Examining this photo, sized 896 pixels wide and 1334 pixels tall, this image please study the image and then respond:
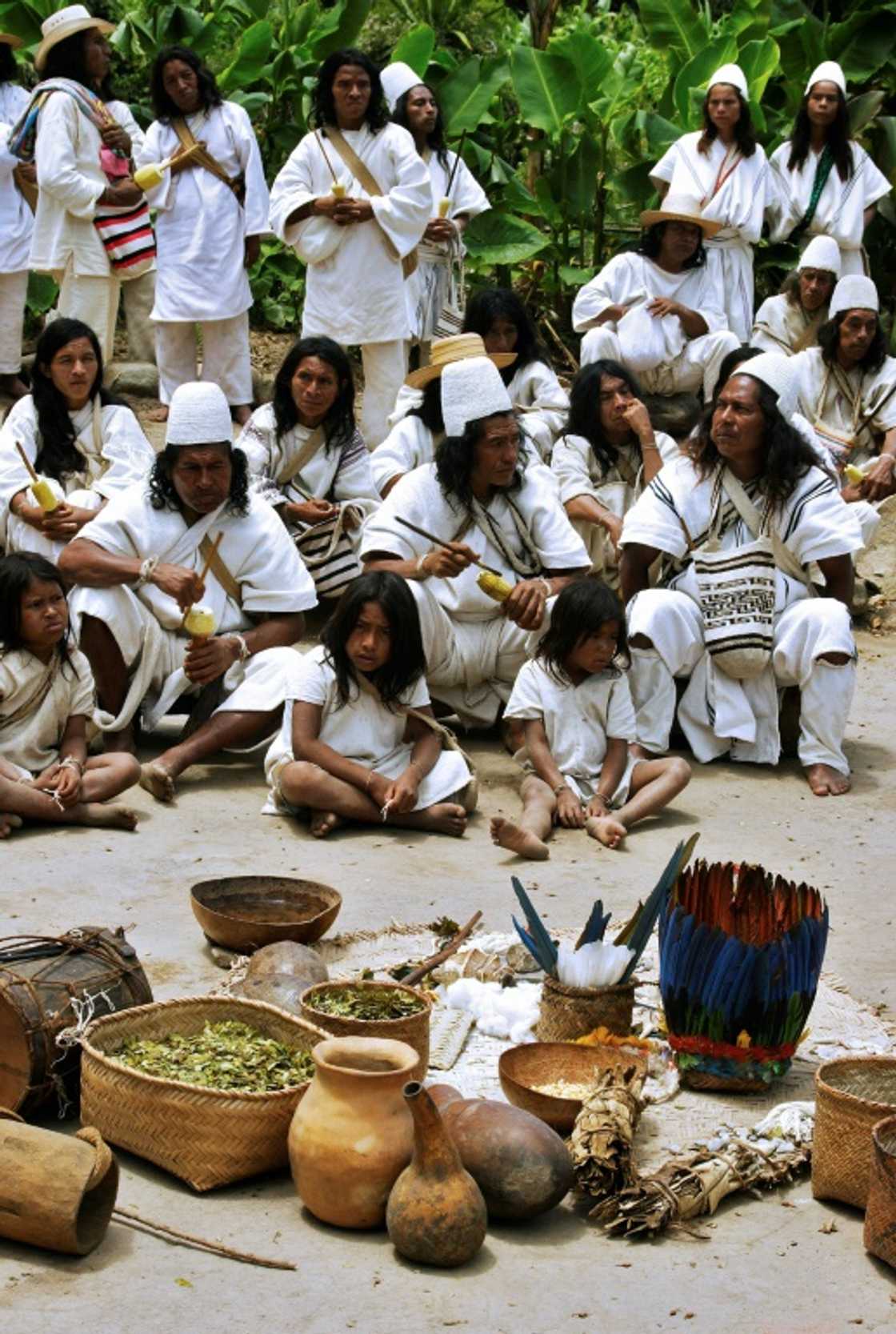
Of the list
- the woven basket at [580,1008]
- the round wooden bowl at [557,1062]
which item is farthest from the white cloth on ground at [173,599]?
the round wooden bowl at [557,1062]

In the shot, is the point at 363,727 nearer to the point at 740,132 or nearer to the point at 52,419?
the point at 52,419

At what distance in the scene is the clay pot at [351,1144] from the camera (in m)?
4.00

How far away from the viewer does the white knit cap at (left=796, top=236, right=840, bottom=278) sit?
35.0 ft

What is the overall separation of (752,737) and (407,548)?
1502 mm

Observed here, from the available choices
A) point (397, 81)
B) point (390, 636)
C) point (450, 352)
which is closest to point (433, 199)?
point (397, 81)

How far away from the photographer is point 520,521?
781cm

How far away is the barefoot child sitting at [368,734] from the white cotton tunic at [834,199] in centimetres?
547

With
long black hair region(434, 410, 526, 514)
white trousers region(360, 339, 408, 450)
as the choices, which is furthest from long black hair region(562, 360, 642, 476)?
white trousers region(360, 339, 408, 450)

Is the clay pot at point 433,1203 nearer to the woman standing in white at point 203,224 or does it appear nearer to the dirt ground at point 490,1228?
the dirt ground at point 490,1228

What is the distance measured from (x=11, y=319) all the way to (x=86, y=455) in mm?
2616

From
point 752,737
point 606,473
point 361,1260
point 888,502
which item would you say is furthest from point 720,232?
point 361,1260

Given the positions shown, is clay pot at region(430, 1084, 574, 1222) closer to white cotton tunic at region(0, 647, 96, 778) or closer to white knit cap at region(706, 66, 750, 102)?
white cotton tunic at region(0, 647, 96, 778)

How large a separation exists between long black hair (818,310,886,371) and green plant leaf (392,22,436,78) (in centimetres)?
400

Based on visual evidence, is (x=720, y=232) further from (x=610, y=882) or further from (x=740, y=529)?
(x=610, y=882)
